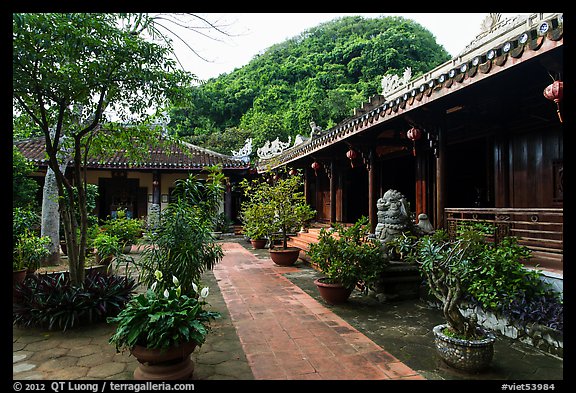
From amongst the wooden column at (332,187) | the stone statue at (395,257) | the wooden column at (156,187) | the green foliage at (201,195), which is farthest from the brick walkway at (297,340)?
the wooden column at (156,187)

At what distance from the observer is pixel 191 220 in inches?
176

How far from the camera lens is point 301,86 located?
31656mm

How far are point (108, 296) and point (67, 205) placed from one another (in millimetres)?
1420

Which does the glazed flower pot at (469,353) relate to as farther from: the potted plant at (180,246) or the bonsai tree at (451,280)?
the potted plant at (180,246)

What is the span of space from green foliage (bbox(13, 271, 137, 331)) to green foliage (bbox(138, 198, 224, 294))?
0.51 m

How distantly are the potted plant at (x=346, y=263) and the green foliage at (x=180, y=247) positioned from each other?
1.65m

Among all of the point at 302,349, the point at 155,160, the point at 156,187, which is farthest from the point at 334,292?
the point at 155,160

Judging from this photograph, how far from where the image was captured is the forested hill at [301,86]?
2680 centimetres

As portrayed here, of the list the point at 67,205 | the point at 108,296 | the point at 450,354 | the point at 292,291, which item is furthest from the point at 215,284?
the point at 450,354

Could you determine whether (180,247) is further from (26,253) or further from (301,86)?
(301,86)
